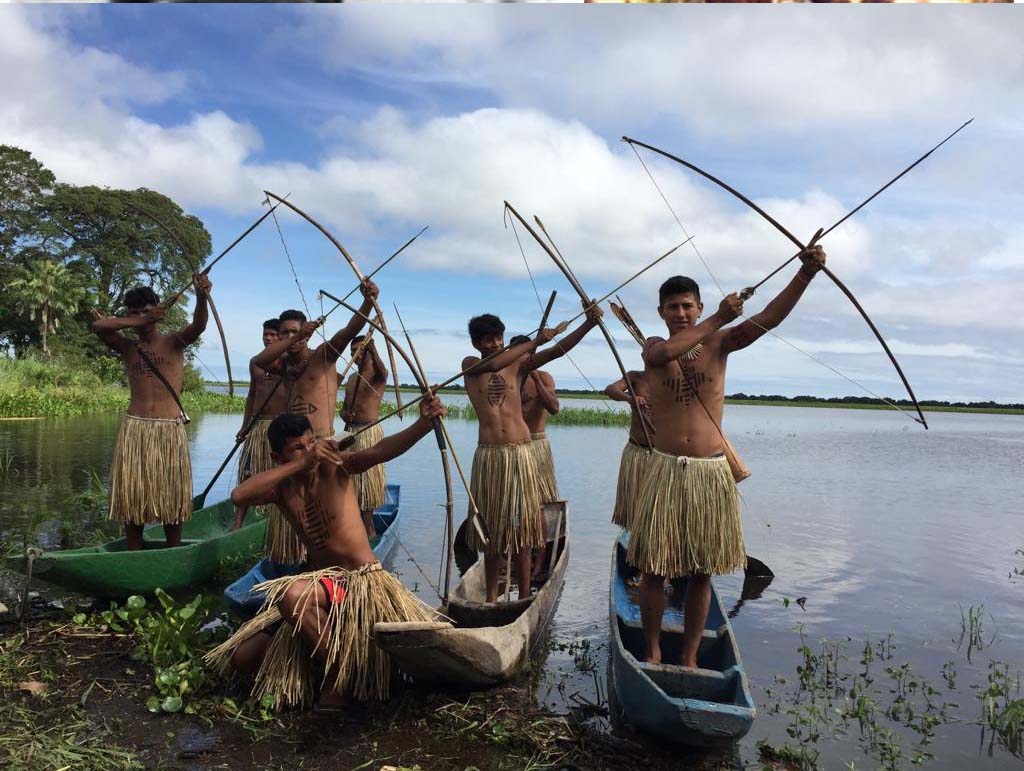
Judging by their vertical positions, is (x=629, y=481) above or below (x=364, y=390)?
below

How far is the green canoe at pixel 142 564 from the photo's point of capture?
12.8 feet

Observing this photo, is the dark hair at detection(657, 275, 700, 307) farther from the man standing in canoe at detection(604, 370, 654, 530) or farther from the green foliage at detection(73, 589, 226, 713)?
the green foliage at detection(73, 589, 226, 713)

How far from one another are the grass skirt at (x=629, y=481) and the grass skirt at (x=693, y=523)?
2.17m

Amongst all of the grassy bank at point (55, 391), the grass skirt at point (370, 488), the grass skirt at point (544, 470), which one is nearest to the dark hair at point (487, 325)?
the grass skirt at point (544, 470)

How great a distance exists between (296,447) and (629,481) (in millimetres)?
3173

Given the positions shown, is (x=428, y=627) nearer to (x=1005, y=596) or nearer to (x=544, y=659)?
(x=544, y=659)

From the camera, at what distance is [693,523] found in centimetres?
346

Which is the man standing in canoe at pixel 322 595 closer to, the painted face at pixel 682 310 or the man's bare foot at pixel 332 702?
the man's bare foot at pixel 332 702

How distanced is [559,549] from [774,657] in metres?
1.79

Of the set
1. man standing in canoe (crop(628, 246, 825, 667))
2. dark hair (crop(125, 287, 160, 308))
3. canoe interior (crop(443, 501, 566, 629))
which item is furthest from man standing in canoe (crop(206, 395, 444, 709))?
dark hair (crop(125, 287, 160, 308))

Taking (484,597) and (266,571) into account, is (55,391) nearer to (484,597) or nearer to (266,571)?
(266,571)

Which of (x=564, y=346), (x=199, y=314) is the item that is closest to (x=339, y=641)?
(x=564, y=346)

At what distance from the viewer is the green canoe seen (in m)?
3.91

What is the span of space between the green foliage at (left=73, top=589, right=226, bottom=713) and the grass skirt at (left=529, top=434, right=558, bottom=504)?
2103 mm
